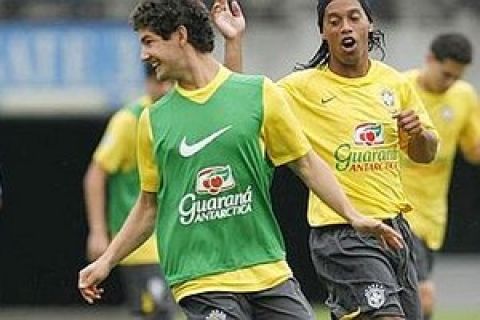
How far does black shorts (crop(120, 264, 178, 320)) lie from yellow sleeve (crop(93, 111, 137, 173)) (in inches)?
29.8

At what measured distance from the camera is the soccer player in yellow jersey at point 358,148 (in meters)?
9.88

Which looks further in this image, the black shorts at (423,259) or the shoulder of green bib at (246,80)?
the black shorts at (423,259)

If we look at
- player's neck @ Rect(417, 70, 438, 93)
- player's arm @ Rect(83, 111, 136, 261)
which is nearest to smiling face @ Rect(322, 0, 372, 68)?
player's neck @ Rect(417, 70, 438, 93)

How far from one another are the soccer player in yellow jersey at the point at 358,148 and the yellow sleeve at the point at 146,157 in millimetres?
1254

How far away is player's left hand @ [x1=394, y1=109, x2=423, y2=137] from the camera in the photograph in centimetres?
955

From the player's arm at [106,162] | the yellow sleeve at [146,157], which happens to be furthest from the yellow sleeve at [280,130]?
the player's arm at [106,162]

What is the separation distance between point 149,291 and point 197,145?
232 inches

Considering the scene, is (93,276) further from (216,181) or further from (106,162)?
(106,162)

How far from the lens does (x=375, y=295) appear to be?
32.3ft

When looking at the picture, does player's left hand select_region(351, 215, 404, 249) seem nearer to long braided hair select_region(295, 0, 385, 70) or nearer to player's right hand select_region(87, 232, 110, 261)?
long braided hair select_region(295, 0, 385, 70)

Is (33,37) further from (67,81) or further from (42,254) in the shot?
(42,254)

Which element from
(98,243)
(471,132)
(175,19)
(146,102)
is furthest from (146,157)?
(471,132)

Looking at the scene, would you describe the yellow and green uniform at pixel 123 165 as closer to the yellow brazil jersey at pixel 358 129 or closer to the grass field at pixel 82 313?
the yellow brazil jersey at pixel 358 129

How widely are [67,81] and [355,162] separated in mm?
14808
